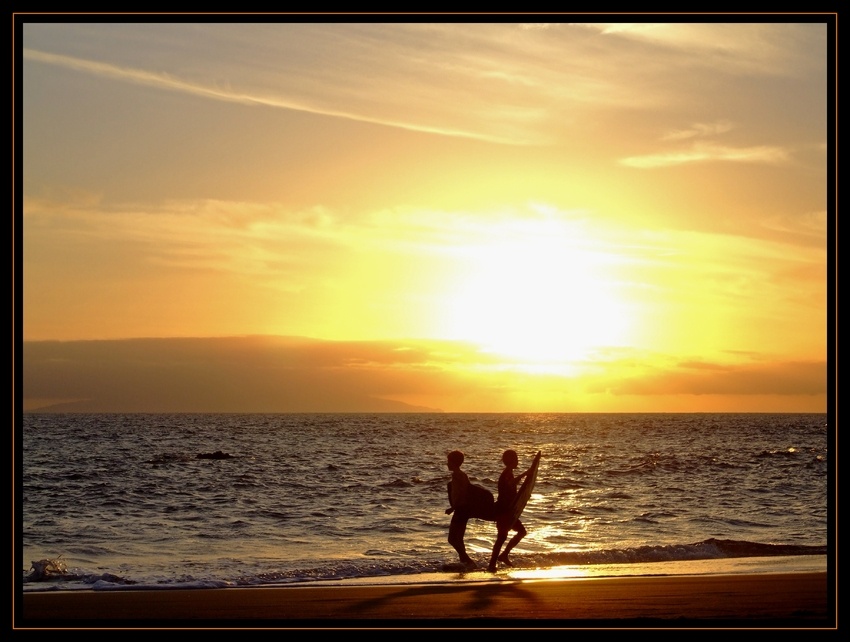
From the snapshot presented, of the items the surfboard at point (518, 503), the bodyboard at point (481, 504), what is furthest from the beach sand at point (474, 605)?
the bodyboard at point (481, 504)

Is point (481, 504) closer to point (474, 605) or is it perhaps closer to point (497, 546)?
point (497, 546)

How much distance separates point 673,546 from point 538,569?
13.7ft

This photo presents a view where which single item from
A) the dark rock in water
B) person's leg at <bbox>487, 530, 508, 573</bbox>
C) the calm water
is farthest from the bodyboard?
the dark rock in water

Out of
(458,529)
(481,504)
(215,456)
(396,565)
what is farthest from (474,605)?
(215,456)

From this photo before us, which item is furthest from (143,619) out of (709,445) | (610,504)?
(709,445)

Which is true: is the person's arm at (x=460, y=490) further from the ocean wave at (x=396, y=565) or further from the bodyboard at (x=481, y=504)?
the ocean wave at (x=396, y=565)

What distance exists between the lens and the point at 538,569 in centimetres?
1531

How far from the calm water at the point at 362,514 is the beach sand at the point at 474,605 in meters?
1.31

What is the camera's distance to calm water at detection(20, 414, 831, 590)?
54.9 ft

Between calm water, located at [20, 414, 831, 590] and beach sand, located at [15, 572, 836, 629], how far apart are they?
1310 mm

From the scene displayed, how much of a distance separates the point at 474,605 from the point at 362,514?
14.4 m

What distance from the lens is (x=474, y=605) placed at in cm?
1083

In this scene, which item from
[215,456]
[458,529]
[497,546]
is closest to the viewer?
[458,529]
